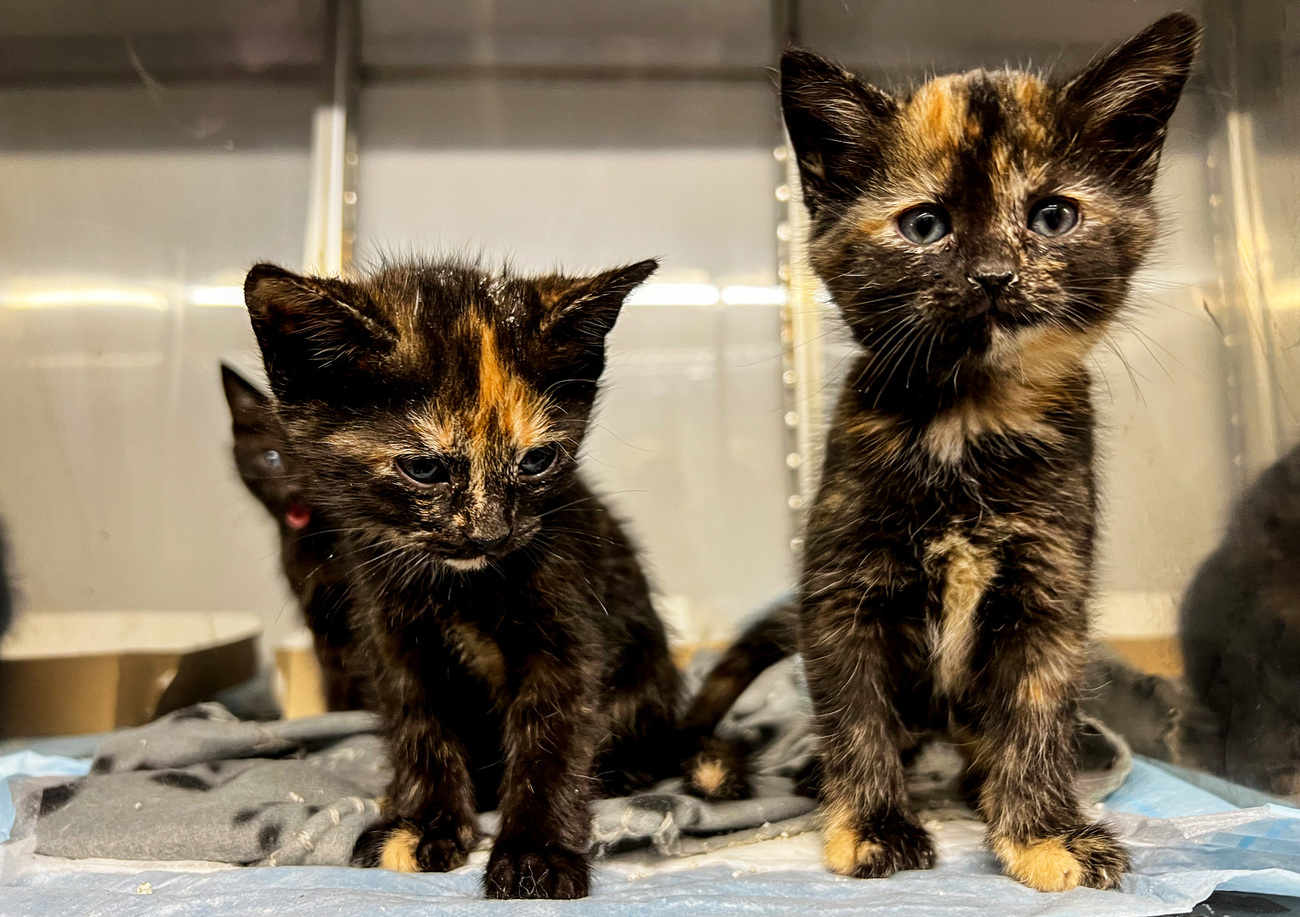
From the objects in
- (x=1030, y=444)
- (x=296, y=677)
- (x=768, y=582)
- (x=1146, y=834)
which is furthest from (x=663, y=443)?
(x=1146, y=834)

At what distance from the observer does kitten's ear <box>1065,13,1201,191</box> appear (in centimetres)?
128

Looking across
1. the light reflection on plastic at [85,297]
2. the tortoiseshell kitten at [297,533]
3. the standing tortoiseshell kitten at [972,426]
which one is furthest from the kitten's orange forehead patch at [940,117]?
the light reflection on plastic at [85,297]

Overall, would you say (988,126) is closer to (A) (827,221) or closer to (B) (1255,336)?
(A) (827,221)

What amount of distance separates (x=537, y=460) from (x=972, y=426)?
61 centimetres

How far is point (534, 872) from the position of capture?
3.93 feet

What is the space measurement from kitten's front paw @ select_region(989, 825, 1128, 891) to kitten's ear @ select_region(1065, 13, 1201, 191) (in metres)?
0.89

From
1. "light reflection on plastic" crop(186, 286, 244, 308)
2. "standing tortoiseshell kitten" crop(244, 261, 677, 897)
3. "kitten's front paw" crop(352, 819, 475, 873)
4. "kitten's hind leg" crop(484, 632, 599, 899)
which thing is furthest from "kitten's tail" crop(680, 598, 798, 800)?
"light reflection on plastic" crop(186, 286, 244, 308)

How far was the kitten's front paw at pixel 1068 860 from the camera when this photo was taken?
3.92ft

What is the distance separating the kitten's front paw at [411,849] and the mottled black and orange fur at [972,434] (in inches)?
20.6

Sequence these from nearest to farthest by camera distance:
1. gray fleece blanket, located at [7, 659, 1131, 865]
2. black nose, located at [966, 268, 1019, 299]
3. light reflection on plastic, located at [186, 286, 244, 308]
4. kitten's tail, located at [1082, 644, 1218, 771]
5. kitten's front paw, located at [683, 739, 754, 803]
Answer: black nose, located at [966, 268, 1019, 299]
gray fleece blanket, located at [7, 659, 1131, 865]
kitten's front paw, located at [683, 739, 754, 803]
kitten's tail, located at [1082, 644, 1218, 771]
light reflection on plastic, located at [186, 286, 244, 308]

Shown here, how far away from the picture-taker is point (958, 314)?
1.18m

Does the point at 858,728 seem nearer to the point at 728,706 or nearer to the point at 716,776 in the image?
the point at 716,776

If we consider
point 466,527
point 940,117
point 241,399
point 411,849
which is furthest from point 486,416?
point 241,399

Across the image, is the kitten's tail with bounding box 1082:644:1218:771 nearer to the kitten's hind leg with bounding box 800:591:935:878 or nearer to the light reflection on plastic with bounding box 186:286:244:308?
the kitten's hind leg with bounding box 800:591:935:878
